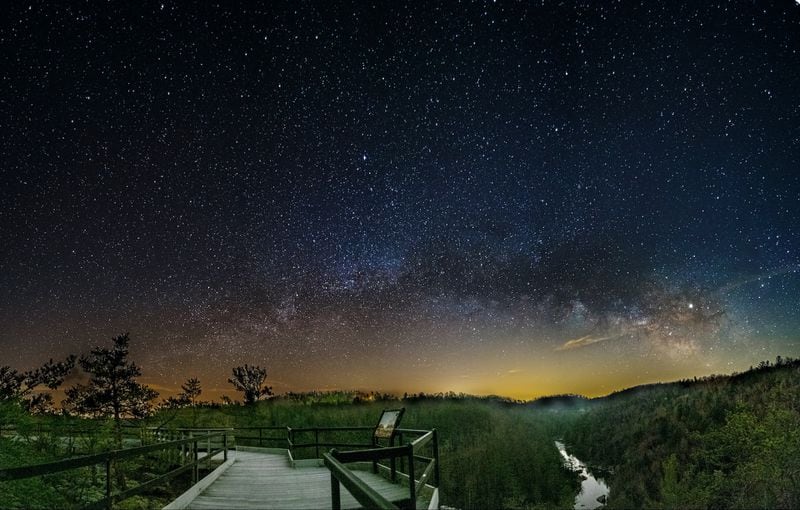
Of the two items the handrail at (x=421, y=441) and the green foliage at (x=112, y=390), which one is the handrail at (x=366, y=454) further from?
the green foliage at (x=112, y=390)

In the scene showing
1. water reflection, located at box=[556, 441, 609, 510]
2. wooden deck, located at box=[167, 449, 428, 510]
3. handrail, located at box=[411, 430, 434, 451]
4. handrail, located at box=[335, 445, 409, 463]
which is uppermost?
handrail, located at box=[335, 445, 409, 463]

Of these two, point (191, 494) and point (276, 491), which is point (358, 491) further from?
point (276, 491)

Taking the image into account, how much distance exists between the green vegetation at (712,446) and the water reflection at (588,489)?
3.33 ft

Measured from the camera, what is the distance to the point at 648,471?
2020 cm

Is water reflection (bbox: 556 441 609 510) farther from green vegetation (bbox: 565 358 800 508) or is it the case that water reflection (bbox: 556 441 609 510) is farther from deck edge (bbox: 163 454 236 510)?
deck edge (bbox: 163 454 236 510)

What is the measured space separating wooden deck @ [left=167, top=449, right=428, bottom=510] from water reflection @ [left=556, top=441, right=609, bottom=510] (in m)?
13.8

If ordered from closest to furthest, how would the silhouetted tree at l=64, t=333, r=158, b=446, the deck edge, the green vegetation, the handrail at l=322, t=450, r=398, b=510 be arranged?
the handrail at l=322, t=450, r=398, b=510
the deck edge
the green vegetation
the silhouetted tree at l=64, t=333, r=158, b=446

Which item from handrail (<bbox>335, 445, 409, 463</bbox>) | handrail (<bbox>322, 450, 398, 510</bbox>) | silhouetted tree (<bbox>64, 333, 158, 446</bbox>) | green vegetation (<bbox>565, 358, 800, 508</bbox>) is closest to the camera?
handrail (<bbox>322, 450, 398, 510</bbox>)

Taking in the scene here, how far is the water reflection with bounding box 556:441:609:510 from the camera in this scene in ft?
71.7

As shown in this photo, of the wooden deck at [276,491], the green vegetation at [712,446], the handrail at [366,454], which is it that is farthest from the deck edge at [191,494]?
the green vegetation at [712,446]

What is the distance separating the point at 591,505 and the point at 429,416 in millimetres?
15071

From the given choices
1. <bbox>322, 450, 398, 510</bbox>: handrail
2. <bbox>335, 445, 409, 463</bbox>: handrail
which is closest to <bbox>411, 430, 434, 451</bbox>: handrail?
<bbox>335, 445, 409, 463</bbox>: handrail

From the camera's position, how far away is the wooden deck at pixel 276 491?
8242 mm

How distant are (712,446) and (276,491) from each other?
51.0 ft
